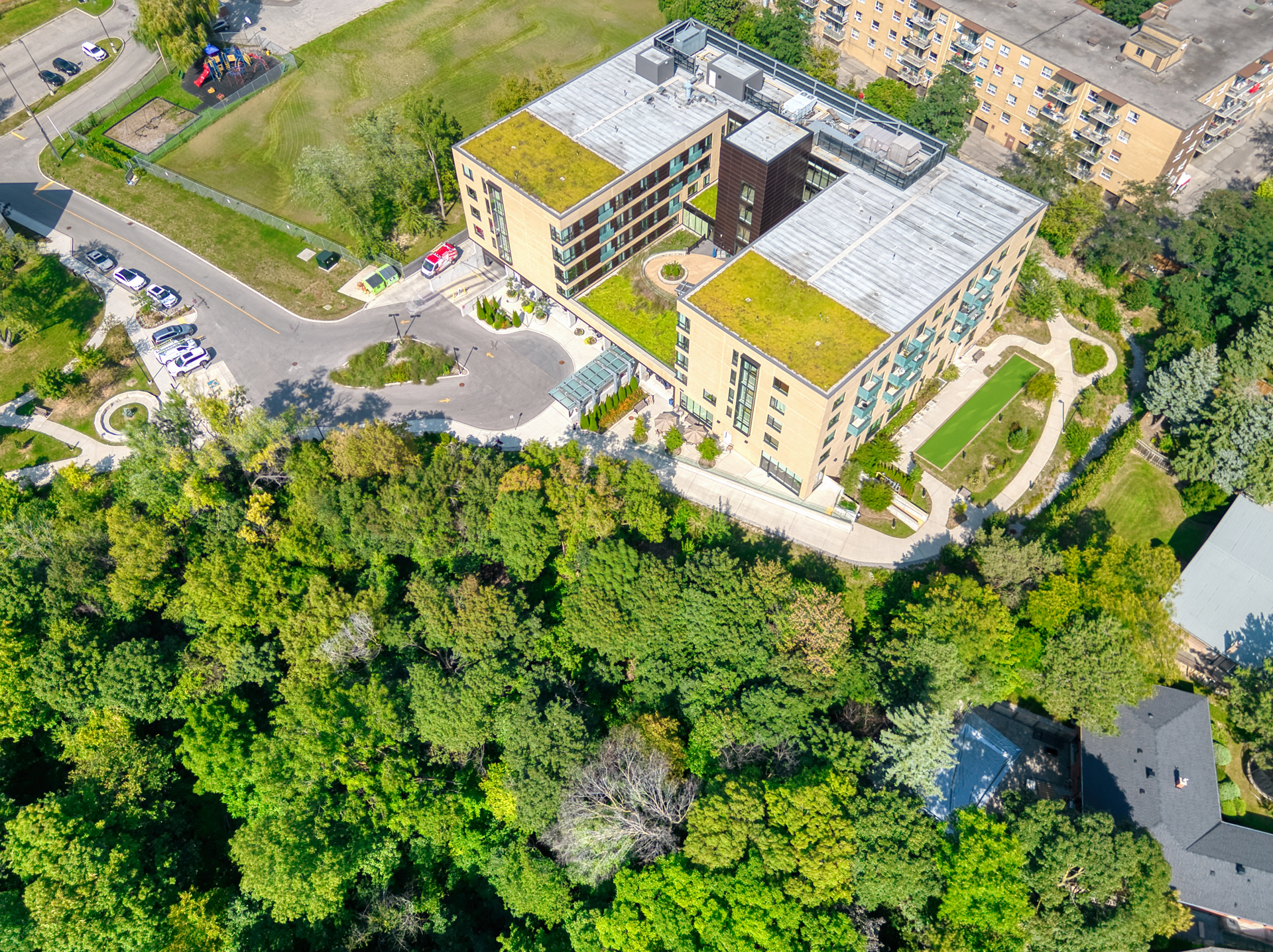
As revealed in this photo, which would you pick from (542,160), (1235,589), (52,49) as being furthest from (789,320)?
(52,49)

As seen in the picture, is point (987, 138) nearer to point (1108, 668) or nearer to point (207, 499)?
point (1108, 668)

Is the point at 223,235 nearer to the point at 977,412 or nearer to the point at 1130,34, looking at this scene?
the point at 977,412

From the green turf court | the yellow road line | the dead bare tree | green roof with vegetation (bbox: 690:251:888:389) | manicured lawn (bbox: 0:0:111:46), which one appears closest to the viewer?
the dead bare tree

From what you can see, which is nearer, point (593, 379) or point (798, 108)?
point (798, 108)

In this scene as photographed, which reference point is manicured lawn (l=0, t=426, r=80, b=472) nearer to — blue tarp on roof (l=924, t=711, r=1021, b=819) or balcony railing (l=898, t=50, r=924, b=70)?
blue tarp on roof (l=924, t=711, r=1021, b=819)

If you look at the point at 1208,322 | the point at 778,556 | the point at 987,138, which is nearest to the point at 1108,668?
the point at 778,556

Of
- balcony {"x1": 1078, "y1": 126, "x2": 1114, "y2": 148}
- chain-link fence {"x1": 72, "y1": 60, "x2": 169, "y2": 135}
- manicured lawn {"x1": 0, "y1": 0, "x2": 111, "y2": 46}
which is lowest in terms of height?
chain-link fence {"x1": 72, "y1": 60, "x2": 169, "y2": 135}

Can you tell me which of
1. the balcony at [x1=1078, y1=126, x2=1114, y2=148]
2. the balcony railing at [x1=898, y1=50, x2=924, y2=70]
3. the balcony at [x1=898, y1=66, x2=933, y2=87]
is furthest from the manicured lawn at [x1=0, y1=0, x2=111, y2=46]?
the balcony at [x1=1078, y1=126, x2=1114, y2=148]
